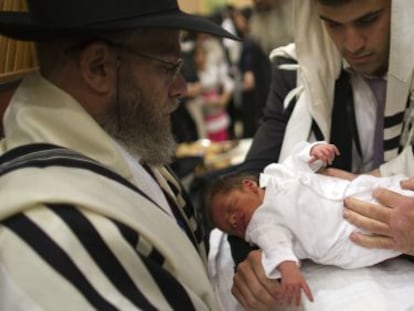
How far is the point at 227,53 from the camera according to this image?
715 cm

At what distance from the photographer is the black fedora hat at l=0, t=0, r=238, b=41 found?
4.08ft

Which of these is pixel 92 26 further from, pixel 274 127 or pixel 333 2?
pixel 274 127

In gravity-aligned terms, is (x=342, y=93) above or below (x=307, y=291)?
above

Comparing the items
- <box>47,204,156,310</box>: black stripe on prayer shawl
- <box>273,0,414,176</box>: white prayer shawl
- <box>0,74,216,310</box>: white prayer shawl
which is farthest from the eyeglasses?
<box>273,0,414,176</box>: white prayer shawl

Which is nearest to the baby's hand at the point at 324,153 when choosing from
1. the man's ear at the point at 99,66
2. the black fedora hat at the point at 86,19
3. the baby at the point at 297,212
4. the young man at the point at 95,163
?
the baby at the point at 297,212

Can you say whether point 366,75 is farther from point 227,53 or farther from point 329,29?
point 227,53

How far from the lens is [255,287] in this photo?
1.48 metres

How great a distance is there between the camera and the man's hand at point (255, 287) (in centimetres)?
145

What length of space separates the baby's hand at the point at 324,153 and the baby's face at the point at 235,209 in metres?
0.22

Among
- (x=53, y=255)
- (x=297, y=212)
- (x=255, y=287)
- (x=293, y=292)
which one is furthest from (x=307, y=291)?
(x=53, y=255)

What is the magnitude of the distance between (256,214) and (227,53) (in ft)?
18.7

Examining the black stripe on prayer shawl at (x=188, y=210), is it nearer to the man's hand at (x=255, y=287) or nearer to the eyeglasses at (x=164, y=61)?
the man's hand at (x=255, y=287)

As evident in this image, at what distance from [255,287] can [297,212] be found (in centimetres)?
26

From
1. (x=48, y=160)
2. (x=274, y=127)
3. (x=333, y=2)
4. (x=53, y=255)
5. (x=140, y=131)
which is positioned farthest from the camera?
(x=274, y=127)
